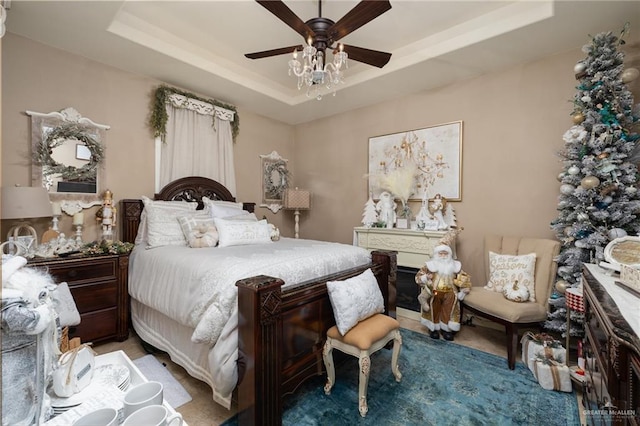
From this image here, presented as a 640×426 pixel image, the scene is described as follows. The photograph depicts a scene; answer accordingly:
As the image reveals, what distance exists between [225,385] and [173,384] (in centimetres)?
74

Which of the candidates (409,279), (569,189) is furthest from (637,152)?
(409,279)

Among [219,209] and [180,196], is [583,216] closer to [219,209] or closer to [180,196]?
[219,209]

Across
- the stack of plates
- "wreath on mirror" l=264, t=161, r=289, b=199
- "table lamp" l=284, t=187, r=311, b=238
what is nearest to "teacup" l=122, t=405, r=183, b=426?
the stack of plates

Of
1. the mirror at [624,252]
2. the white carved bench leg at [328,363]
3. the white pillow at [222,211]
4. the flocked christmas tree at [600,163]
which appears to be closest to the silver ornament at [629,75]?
the flocked christmas tree at [600,163]

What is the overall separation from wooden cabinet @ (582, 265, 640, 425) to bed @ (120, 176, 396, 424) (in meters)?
1.36

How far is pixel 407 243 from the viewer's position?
3477 millimetres

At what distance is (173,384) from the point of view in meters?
2.09

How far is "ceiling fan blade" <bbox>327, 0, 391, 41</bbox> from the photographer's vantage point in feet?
5.73

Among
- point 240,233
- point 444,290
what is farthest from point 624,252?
point 240,233

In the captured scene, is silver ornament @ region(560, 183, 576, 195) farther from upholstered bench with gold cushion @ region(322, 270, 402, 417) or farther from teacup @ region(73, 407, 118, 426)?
teacup @ region(73, 407, 118, 426)

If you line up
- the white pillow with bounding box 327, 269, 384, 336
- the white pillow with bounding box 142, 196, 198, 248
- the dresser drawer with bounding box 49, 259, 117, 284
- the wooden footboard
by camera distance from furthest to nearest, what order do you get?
the white pillow with bounding box 142, 196, 198, 248 < the dresser drawer with bounding box 49, 259, 117, 284 < the white pillow with bounding box 327, 269, 384, 336 < the wooden footboard

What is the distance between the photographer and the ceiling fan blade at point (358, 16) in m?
1.75

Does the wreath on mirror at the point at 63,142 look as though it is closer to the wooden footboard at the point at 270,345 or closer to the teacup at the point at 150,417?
the wooden footboard at the point at 270,345

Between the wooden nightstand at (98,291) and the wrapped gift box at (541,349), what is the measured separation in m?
3.50
